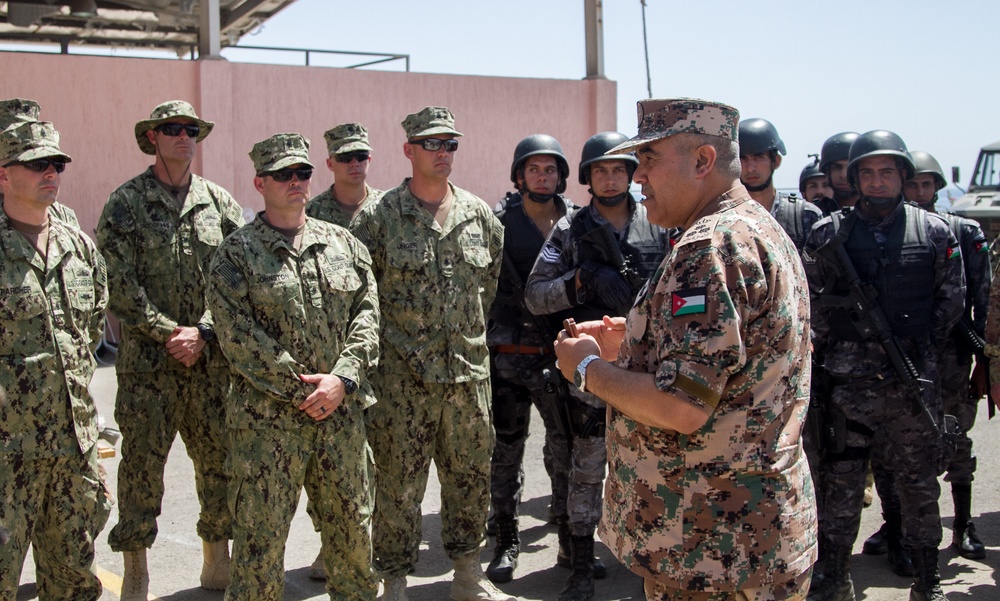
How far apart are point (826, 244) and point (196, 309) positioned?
3.03 meters

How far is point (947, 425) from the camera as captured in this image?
4863 mm

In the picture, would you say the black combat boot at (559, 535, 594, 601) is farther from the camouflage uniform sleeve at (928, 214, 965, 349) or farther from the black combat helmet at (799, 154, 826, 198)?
the black combat helmet at (799, 154, 826, 198)

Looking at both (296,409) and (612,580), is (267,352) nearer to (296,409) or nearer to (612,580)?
(296,409)

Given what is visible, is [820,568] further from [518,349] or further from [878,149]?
[878,149]

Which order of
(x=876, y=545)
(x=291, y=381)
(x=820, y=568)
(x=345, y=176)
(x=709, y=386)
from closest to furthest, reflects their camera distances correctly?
(x=709, y=386) < (x=291, y=381) < (x=820, y=568) < (x=876, y=545) < (x=345, y=176)

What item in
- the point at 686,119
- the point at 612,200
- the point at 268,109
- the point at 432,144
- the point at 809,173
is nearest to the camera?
the point at 686,119

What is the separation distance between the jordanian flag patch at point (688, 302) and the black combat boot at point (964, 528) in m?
3.79

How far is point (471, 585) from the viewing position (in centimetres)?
497

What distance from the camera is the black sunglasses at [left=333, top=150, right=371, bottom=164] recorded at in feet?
19.4

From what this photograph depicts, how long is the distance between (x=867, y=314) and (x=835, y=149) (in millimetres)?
2086

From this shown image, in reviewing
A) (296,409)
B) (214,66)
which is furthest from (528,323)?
(214,66)

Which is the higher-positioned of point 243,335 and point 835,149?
point 835,149

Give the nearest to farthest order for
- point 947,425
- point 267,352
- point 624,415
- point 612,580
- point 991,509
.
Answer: point 624,415 → point 267,352 → point 947,425 → point 612,580 → point 991,509

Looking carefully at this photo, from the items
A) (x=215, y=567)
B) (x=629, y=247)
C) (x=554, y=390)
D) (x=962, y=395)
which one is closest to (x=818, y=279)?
(x=629, y=247)
